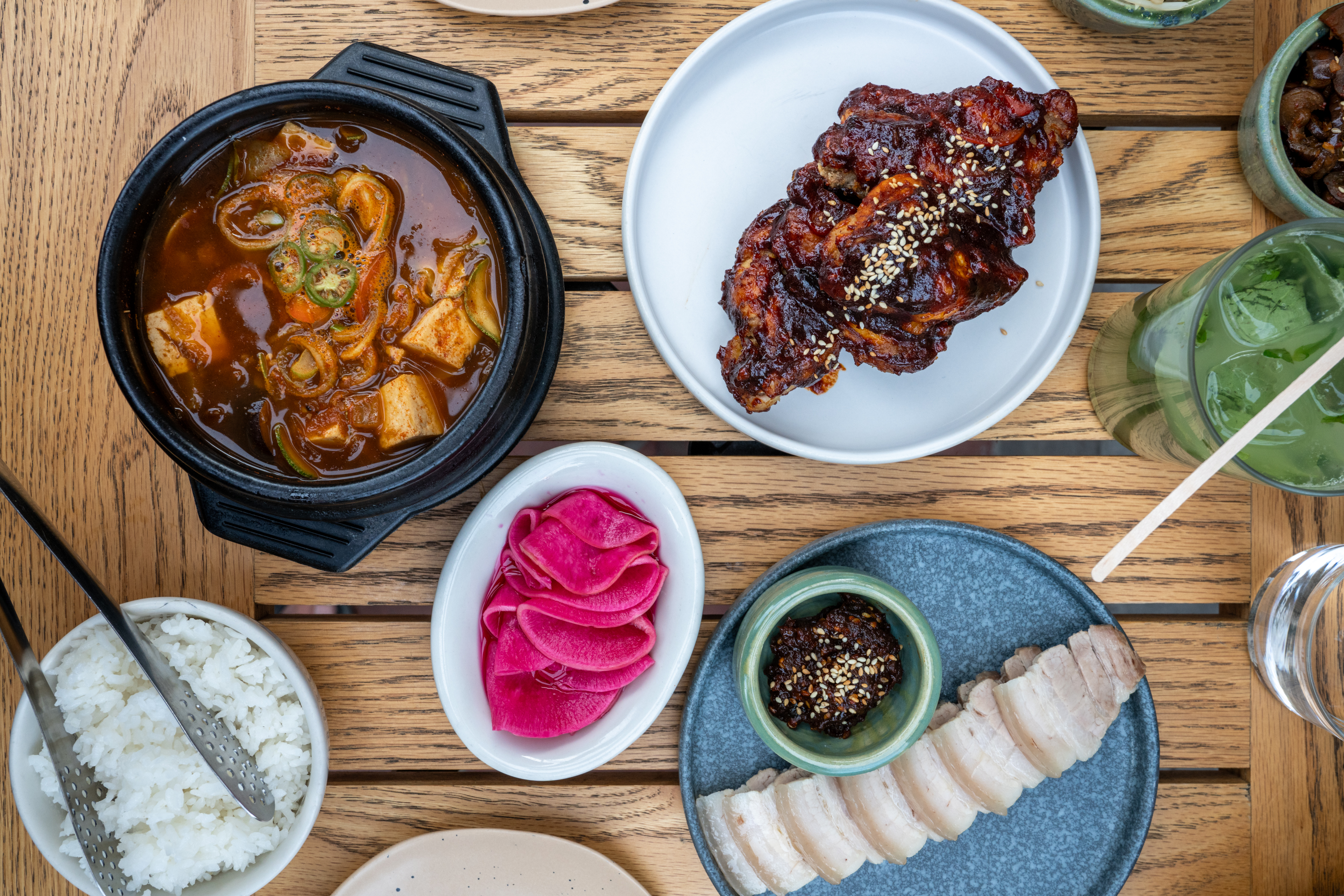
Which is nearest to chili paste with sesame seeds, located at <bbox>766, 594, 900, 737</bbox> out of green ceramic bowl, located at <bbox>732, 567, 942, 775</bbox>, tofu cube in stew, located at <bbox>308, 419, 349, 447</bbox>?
green ceramic bowl, located at <bbox>732, 567, 942, 775</bbox>

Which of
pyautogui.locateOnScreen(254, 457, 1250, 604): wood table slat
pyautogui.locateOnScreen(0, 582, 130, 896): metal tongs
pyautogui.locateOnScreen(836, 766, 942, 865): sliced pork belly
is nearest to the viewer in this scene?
pyautogui.locateOnScreen(0, 582, 130, 896): metal tongs

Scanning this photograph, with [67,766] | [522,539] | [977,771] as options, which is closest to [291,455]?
[522,539]

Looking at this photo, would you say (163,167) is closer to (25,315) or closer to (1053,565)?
(25,315)

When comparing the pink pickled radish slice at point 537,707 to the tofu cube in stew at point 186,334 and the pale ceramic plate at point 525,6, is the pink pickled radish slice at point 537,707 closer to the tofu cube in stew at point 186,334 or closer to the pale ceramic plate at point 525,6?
the tofu cube in stew at point 186,334

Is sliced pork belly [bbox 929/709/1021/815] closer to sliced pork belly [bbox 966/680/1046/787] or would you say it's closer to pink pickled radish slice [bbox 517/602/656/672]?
sliced pork belly [bbox 966/680/1046/787]

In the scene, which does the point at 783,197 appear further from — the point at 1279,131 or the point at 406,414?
the point at 1279,131

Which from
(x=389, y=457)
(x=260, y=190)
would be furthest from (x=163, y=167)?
(x=389, y=457)
